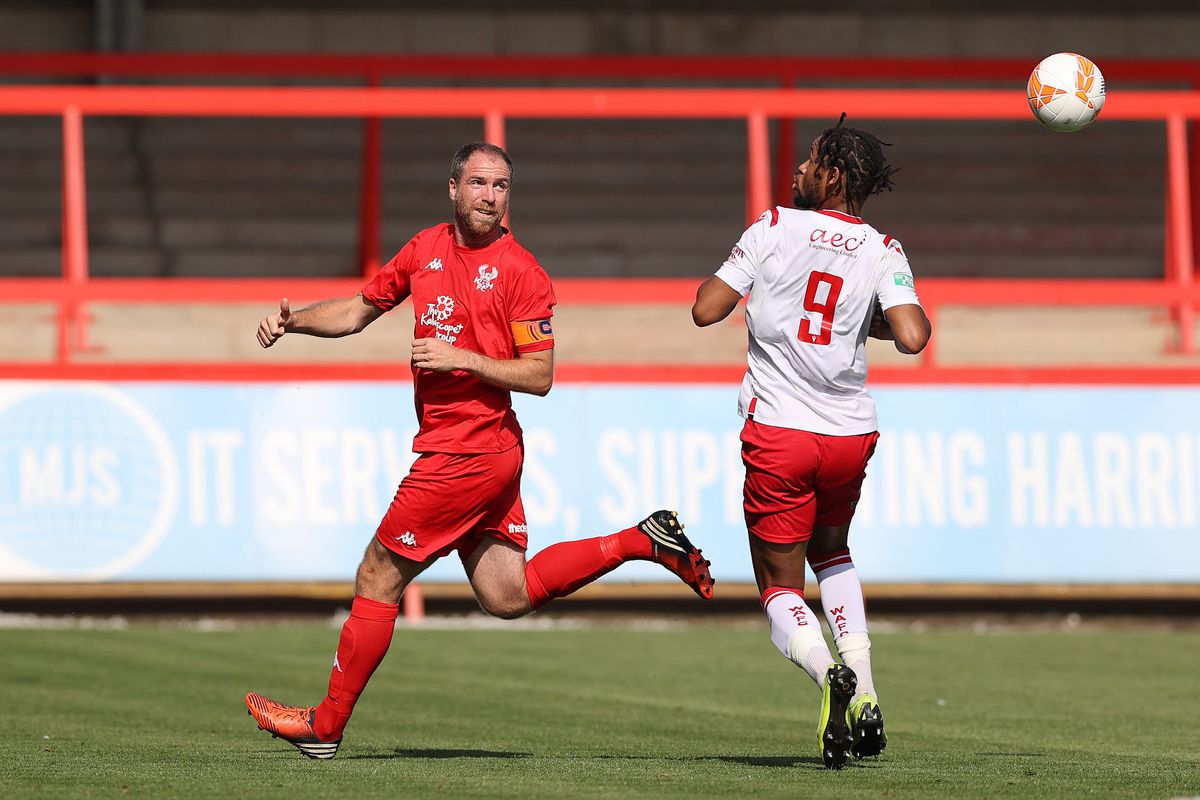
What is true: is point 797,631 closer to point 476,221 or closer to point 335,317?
point 476,221

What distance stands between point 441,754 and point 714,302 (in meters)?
1.83

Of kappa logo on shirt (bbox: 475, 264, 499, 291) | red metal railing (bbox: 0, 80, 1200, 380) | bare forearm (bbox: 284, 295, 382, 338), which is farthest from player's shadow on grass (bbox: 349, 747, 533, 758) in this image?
red metal railing (bbox: 0, 80, 1200, 380)

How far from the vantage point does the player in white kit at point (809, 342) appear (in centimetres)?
559

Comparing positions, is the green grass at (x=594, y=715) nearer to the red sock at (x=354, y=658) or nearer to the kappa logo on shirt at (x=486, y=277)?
the red sock at (x=354, y=658)

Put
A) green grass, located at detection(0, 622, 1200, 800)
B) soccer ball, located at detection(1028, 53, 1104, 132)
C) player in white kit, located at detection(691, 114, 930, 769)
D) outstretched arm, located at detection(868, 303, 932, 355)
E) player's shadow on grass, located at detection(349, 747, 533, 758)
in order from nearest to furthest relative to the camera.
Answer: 1. green grass, located at detection(0, 622, 1200, 800)
2. outstretched arm, located at detection(868, 303, 932, 355)
3. player in white kit, located at detection(691, 114, 930, 769)
4. player's shadow on grass, located at detection(349, 747, 533, 758)
5. soccer ball, located at detection(1028, 53, 1104, 132)

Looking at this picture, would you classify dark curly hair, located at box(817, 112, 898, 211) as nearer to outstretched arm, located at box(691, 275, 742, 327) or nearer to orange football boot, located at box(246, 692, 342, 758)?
outstretched arm, located at box(691, 275, 742, 327)

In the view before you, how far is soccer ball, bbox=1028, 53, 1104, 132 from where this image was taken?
268 inches

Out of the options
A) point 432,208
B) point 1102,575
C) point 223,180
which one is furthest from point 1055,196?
point 1102,575

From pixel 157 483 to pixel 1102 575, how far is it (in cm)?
562

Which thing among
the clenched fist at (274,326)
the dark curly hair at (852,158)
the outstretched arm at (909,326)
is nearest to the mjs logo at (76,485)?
the clenched fist at (274,326)

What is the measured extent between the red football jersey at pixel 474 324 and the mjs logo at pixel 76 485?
5.25 m

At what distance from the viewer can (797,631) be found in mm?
5602

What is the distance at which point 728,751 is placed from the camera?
20.7 feet

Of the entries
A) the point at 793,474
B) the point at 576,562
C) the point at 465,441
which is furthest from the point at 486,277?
the point at 793,474
